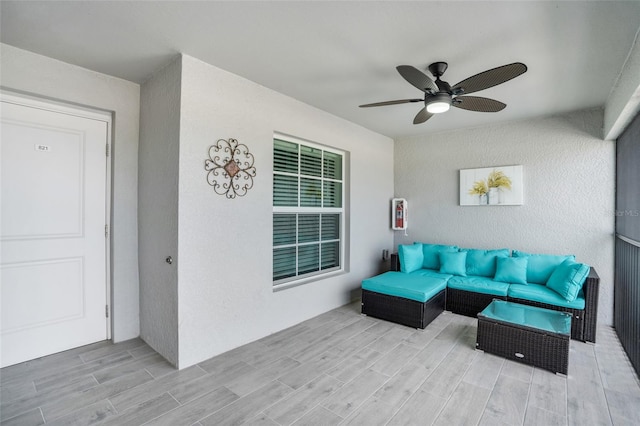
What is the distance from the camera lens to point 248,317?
2965 millimetres

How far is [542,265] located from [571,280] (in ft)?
1.92

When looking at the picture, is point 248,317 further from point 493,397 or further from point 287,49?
point 287,49

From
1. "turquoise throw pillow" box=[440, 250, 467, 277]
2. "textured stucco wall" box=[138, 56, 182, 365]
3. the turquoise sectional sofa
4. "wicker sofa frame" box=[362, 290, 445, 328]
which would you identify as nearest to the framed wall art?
the turquoise sectional sofa

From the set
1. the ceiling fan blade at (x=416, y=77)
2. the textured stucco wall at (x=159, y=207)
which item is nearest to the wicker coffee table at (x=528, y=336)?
the ceiling fan blade at (x=416, y=77)

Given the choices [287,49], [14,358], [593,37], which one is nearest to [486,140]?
[593,37]

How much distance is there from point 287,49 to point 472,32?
4.46ft

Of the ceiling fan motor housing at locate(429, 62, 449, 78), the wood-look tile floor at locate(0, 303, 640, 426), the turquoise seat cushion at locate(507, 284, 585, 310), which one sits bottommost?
the wood-look tile floor at locate(0, 303, 640, 426)

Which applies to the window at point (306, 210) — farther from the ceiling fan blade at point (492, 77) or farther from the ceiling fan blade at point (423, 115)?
the ceiling fan blade at point (492, 77)

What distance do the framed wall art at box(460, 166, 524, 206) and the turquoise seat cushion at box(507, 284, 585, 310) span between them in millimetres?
1236

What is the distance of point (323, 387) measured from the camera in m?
2.25

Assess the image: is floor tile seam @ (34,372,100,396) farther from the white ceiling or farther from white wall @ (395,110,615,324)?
white wall @ (395,110,615,324)

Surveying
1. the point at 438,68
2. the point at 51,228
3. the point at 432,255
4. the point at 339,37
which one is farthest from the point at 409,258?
the point at 51,228

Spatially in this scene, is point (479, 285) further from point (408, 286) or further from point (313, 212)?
point (313, 212)

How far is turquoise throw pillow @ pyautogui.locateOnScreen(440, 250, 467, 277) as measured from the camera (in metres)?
4.09
